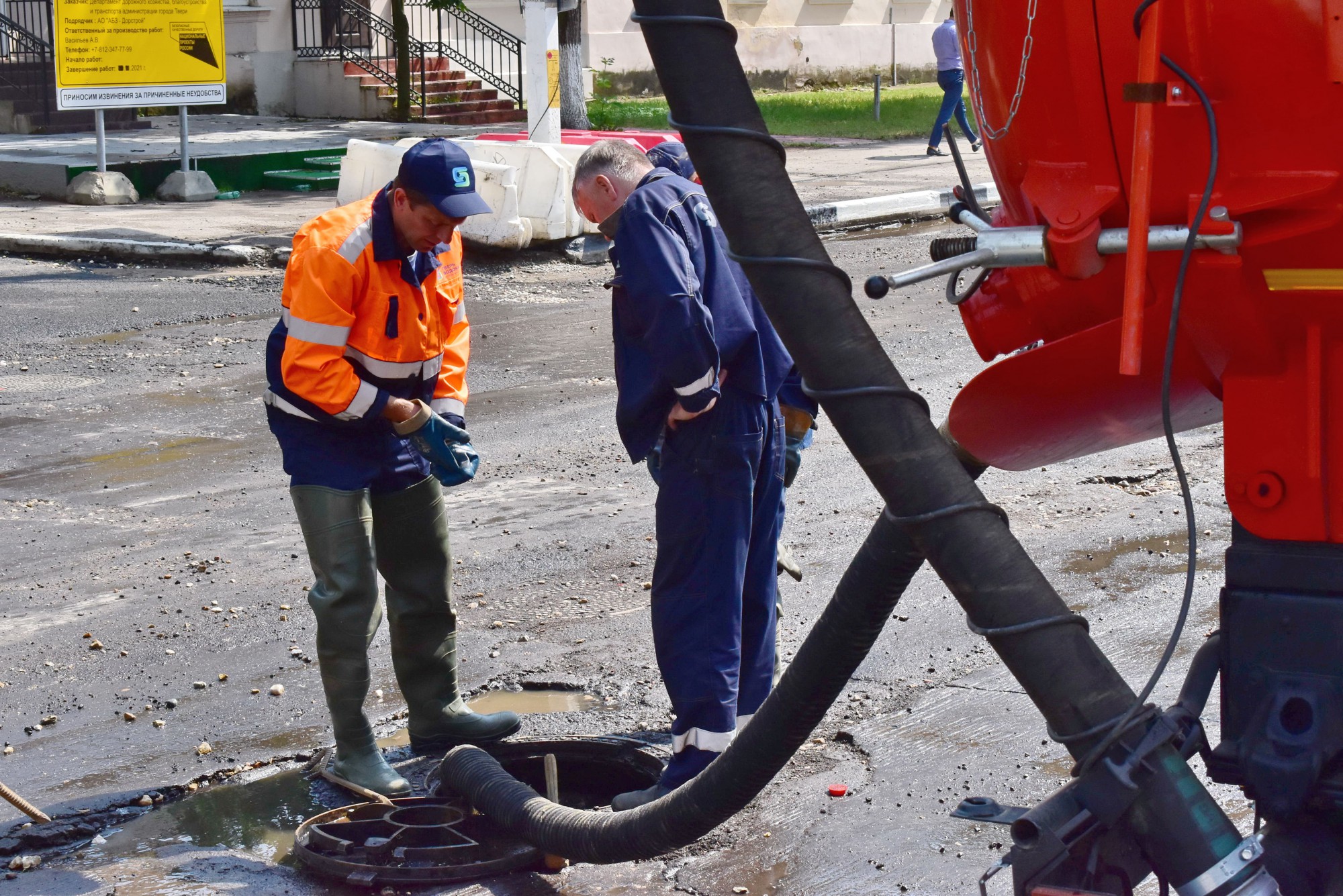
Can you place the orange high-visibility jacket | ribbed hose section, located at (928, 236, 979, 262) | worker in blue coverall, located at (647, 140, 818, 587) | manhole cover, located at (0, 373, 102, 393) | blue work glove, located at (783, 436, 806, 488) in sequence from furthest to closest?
manhole cover, located at (0, 373, 102, 393)
blue work glove, located at (783, 436, 806, 488)
worker in blue coverall, located at (647, 140, 818, 587)
the orange high-visibility jacket
ribbed hose section, located at (928, 236, 979, 262)

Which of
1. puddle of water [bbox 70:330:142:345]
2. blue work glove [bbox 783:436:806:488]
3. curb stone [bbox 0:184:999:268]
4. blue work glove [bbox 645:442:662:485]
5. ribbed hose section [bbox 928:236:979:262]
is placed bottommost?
puddle of water [bbox 70:330:142:345]

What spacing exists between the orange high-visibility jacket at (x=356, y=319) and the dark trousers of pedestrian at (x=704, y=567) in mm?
791

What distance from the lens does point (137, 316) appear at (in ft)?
36.3

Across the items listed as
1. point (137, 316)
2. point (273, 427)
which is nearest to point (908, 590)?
point (273, 427)

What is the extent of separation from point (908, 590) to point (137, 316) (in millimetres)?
7307

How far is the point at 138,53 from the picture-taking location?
51.2 ft

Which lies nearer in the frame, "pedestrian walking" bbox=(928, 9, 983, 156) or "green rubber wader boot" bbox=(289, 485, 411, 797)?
"green rubber wader boot" bbox=(289, 485, 411, 797)

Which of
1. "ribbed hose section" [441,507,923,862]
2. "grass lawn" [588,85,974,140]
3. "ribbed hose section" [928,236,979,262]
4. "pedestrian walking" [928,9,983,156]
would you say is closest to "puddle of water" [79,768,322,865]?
"ribbed hose section" [441,507,923,862]

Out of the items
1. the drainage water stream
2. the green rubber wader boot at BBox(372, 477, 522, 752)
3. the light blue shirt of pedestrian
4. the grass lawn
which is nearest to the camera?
the drainage water stream

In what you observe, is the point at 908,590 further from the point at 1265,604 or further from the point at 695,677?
the point at 1265,604

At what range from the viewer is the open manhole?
12.6 feet

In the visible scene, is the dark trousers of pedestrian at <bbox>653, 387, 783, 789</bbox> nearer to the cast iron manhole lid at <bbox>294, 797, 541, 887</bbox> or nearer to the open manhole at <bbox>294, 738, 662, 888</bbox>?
the open manhole at <bbox>294, 738, 662, 888</bbox>

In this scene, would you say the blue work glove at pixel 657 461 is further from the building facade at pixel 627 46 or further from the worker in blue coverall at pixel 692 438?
the building facade at pixel 627 46

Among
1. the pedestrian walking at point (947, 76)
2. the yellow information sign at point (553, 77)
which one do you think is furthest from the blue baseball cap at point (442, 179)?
the pedestrian walking at point (947, 76)
